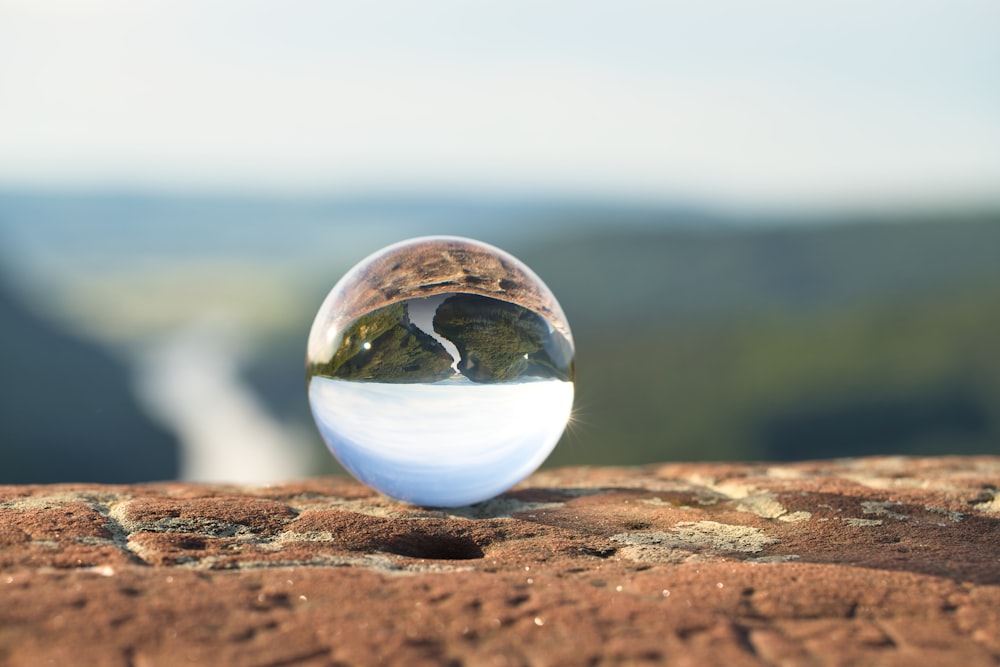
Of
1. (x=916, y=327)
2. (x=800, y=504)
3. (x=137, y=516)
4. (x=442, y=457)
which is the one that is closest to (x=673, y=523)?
(x=800, y=504)

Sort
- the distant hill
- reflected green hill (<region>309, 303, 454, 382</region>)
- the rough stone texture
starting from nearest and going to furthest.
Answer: the rough stone texture
reflected green hill (<region>309, 303, 454, 382</region>)
the distant hill

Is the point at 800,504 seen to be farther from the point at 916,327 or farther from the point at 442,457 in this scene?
the point at 916,327

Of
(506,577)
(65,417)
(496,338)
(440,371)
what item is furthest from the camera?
(65,417)

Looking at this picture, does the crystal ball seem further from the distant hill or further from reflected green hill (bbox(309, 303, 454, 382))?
the distant hill

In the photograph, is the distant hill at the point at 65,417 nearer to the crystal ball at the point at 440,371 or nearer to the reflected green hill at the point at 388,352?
the crystal ball at the point at 440,371

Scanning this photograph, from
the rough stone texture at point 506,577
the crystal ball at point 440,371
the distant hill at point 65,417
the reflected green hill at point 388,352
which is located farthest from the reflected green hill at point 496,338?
the distant hill at point 65,417

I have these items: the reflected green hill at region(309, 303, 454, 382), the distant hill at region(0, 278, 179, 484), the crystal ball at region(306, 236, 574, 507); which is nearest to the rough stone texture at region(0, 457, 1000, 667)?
the crystal ball at region(306, 236, 574, 507)

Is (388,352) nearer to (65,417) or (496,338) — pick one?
(496,338)

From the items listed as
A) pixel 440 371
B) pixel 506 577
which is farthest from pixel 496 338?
pixel 506 577
